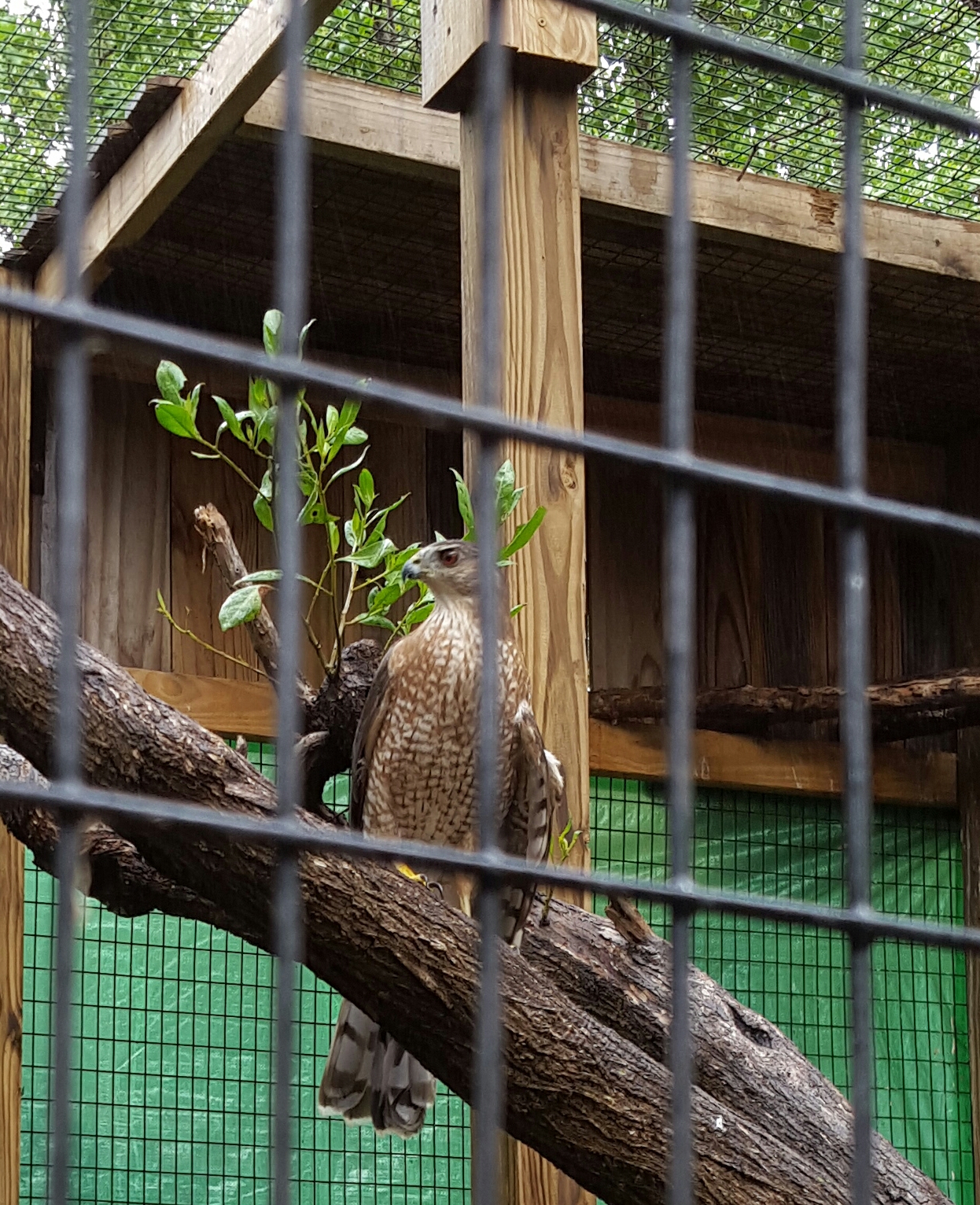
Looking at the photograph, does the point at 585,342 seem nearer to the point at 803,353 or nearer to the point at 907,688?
the point at 803,353

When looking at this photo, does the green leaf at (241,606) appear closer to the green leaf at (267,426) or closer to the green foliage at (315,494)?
the green foliage at (315,494)

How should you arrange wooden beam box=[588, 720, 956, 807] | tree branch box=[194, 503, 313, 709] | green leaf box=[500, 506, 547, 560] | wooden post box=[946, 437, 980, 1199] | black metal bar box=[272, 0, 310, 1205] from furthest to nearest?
wooden post box=[946, 437, 980, 1199], wooden beam box=[588, 720, 956, 807], green leaf box=[500, 506, 547, 560], tree branch box=[194, 503, 313, 709], black metal bar box=[272, 0, 310, 1205]

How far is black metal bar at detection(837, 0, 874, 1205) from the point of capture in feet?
4.61

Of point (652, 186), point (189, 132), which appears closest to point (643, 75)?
point (652, 186)

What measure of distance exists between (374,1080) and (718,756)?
168 cm

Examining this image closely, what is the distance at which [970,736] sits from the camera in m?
5.02

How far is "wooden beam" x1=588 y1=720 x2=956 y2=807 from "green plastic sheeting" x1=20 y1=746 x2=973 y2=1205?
0.28 feet

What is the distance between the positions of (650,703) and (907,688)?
663mm

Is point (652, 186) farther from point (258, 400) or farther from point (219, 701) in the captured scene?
point (258, 400)

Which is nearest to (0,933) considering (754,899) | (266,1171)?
(266,1171)

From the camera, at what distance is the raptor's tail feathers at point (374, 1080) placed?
3375 millimetres

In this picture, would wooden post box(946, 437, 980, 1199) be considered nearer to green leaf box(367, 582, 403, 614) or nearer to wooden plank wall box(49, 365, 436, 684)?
wooden plank wall box(49, 365, 436, 684)

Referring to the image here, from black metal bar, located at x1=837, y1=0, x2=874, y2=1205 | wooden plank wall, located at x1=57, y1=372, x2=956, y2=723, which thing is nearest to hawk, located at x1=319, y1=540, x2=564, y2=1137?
wooden plank wall, located at x1=57, y1=372, x2=956, y2=723

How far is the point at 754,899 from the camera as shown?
1322mm
